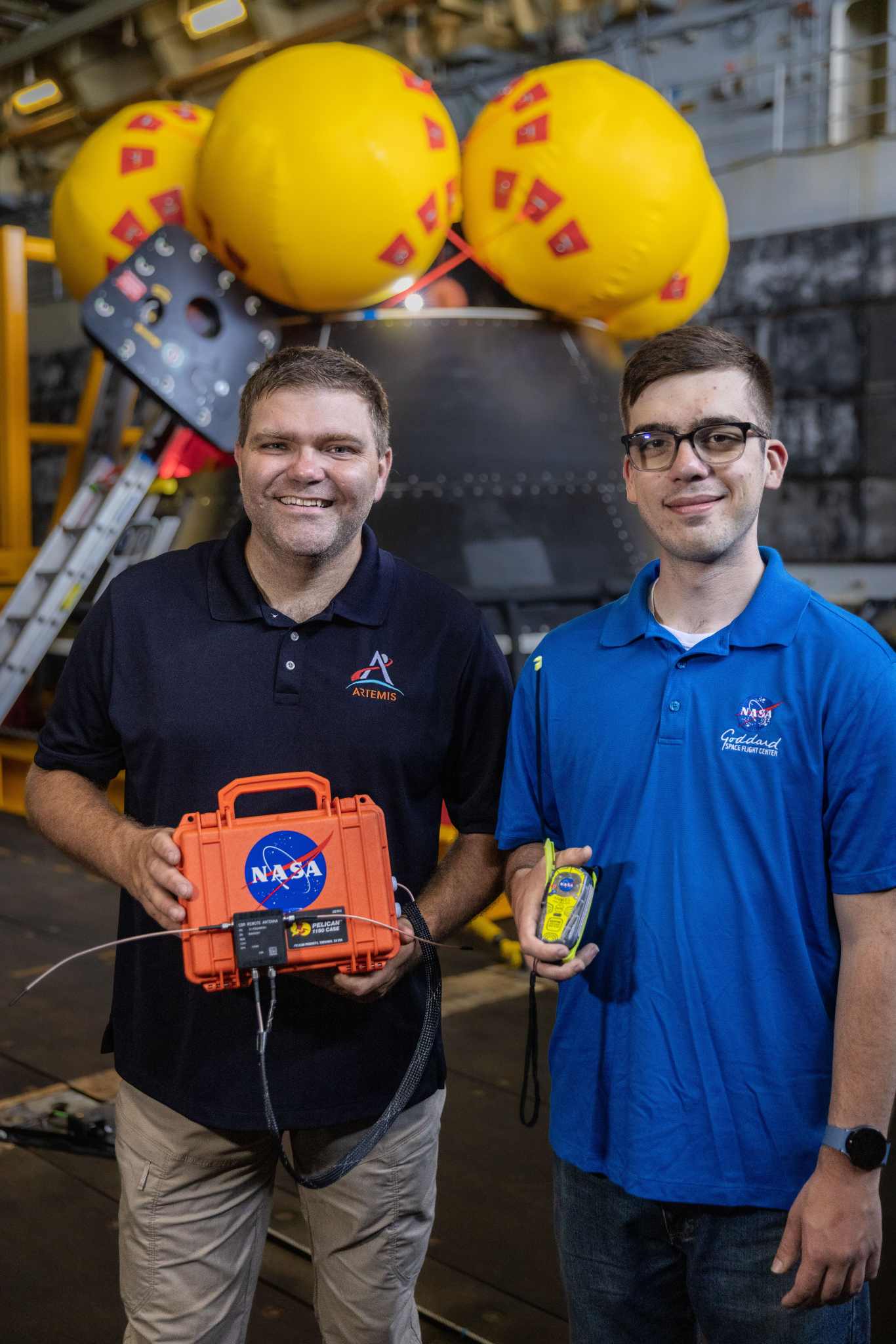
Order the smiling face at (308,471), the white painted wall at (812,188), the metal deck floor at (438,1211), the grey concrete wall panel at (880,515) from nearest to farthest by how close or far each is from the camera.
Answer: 1. the smiling face at (308,471)
2. the metal deck floor at (438,1211)
3. the white painted wall at (812,188)
4. the grey concrete wall panel at (880,515)

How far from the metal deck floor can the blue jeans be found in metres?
1.11

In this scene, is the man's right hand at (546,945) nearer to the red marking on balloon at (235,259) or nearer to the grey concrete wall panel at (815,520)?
the red marking on balloon at (235,259)

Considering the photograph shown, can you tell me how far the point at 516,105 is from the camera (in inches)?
195

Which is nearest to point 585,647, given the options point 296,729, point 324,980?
point 296,729

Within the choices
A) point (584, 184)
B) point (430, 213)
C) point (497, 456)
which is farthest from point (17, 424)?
point (584, 184)

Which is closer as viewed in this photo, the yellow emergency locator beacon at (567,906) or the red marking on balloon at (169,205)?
the yellow emergency locator beacon at (567,906)

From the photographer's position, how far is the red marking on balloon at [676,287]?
547 centimetres

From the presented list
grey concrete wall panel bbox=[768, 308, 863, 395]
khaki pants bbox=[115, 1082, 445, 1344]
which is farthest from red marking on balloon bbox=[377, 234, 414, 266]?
grey concrete wall panel bbox=[768, 308, 863, 395]

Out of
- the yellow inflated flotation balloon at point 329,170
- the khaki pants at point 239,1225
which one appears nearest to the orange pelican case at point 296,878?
the khaki pants at point 239,1225

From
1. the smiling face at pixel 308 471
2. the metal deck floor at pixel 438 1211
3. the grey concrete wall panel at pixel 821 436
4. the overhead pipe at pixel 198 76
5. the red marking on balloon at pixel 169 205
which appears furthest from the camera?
the overhead pipe at pixel 198 76

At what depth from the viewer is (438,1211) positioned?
10.1ft

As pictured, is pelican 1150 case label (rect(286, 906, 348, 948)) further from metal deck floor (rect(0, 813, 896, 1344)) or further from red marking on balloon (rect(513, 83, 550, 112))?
red marking on balloon (rect(513, 83, 550, 112))

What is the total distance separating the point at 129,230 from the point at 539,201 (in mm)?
1852

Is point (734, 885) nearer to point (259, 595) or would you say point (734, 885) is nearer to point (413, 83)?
point (259, 595)
